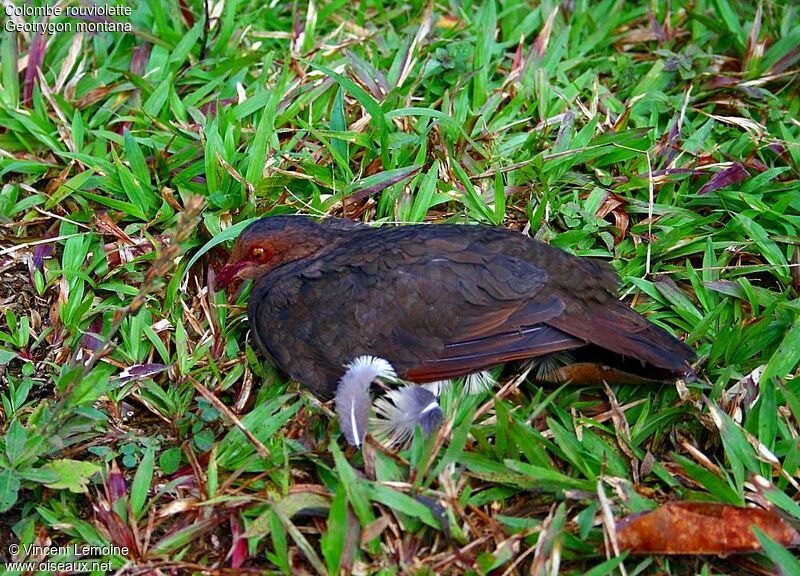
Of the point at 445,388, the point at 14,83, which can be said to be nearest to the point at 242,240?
the point at 445,388

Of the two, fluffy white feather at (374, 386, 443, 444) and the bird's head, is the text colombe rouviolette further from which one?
fluffy white feather at (374, 386, 443, 444)

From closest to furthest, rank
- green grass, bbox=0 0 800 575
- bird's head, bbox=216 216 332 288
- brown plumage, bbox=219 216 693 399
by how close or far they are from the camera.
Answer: green grass, bbox=0 0 800 575 < brown plumage, bbox=219 216 693 399 < bird's head, bbox=216 216 332 288

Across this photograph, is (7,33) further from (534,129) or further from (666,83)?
(666,83)

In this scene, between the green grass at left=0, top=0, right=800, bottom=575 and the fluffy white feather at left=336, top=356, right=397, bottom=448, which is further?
the fluffy white feather at left=336, top=356, right=397, bottom=448

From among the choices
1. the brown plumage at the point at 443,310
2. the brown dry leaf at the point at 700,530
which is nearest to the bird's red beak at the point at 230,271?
the brown plumage at the point at 443,310

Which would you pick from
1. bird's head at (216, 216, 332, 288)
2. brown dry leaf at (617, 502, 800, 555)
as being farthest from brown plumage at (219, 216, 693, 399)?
brown dry leaf at (617, 502, 800, 555)

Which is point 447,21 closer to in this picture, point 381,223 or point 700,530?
point 381,223
